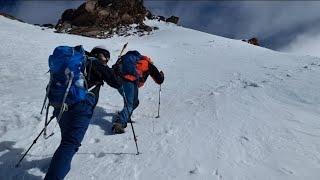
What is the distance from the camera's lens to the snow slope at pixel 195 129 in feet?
25.6

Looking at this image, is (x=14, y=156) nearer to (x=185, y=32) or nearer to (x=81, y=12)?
(x=185, y=32)

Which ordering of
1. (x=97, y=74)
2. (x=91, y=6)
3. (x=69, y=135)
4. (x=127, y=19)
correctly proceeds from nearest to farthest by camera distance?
(x=69, y=135), (x=97, y=74), (x=127, y=19), (x=91, y=6)

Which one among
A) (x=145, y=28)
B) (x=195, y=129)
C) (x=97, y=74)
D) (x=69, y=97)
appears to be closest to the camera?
(x=69, y=97)

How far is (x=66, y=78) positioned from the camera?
7.05 metres

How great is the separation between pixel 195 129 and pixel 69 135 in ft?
11.9

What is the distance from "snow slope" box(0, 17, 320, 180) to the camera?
7.81 metres

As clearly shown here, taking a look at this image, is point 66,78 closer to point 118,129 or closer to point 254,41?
point 118,129

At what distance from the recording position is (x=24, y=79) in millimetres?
15797

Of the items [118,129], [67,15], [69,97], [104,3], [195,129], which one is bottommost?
[118,129]

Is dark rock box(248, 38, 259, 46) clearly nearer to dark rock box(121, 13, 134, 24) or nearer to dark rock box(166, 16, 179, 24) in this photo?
dark rock box(166, 16, 179, 24)

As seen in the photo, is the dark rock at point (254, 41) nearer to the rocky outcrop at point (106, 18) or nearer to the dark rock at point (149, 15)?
the rocky outcrop at point (106, 18)

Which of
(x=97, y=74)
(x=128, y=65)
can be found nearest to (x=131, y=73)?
(x=128, y=65)

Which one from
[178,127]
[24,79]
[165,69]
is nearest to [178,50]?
[165,69]

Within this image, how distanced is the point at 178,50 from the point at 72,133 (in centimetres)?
2049
